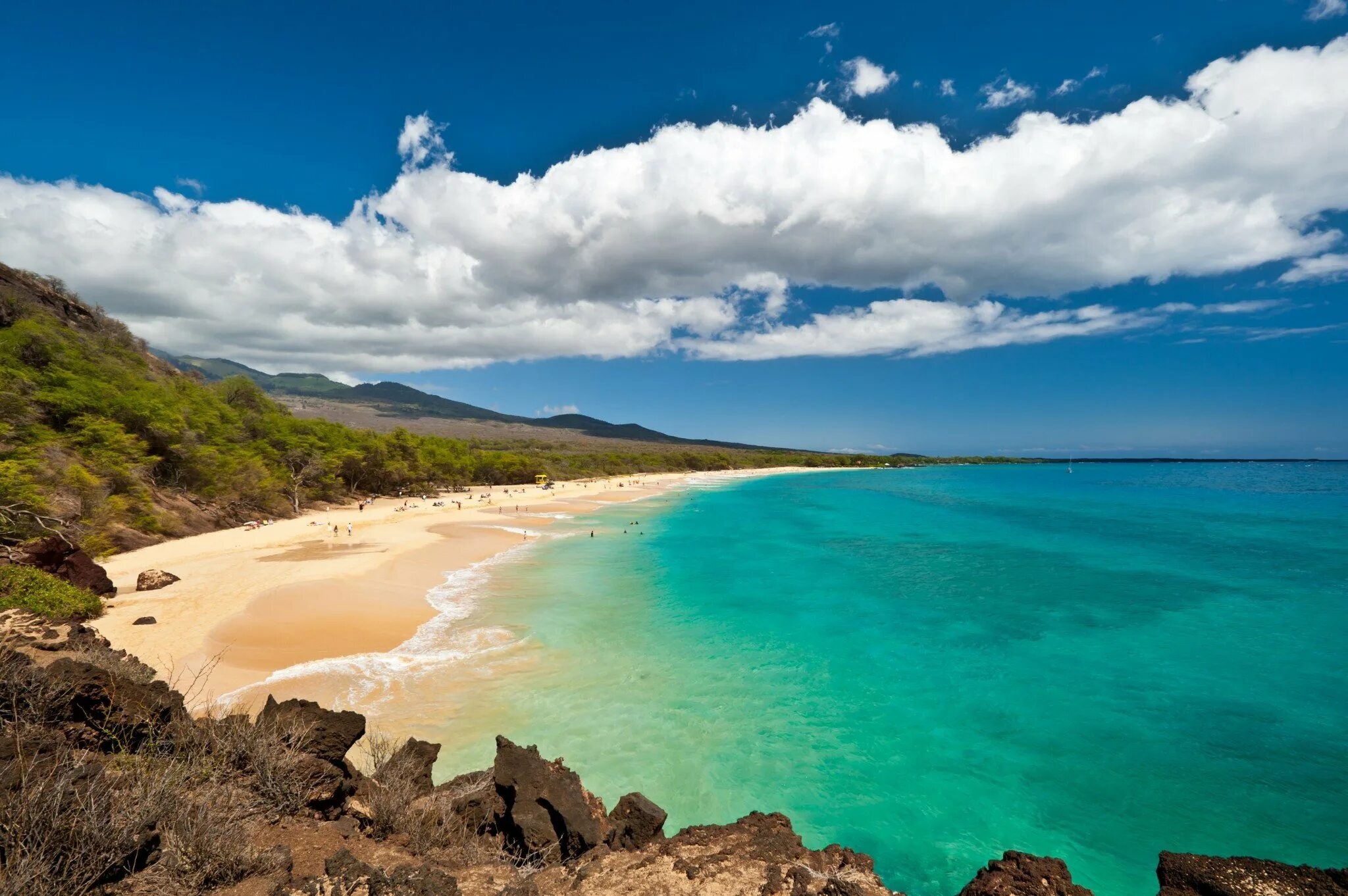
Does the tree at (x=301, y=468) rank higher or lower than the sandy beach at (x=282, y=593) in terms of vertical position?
higher

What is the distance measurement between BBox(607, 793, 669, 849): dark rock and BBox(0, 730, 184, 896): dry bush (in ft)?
13.3

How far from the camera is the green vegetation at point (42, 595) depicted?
11062 millimetres

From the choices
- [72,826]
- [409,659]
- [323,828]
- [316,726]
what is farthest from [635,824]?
[409,659]

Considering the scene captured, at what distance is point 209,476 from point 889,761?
1467 inches

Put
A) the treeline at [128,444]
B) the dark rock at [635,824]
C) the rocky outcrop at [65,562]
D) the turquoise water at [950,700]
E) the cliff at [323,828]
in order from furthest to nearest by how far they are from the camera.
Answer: the treeline at [128,444] < the rocky outcrop at [65,562] < the turquoise water at [950,700] < the dark rock at [635,824] < the cliff at [323,828]

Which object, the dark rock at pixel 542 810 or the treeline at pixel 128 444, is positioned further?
the treeline at pixel 128 444

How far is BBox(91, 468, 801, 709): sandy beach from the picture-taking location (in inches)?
514

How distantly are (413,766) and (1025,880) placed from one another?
6744 mm

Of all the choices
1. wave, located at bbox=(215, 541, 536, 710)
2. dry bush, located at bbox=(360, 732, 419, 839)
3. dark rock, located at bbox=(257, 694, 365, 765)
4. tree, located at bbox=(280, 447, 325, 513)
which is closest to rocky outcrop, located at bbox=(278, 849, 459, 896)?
dry bush, located at bbox=(360, 732, 419, 839)

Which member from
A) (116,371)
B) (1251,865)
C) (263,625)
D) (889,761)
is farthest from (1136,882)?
(116,371)

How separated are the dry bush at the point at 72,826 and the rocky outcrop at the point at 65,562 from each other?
15.1 metres

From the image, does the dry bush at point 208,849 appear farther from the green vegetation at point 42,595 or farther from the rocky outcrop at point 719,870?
the green vegetation at point 42,595

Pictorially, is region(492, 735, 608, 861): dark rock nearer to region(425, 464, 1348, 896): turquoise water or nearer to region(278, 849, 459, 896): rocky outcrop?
region(278, 849, 459, 896): rocky outcrop

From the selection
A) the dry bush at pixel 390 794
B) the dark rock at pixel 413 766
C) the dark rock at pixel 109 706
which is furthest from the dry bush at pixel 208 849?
the dark rock at pixel 109 706
